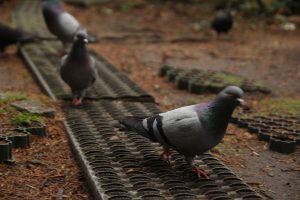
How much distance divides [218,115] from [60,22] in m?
4.73

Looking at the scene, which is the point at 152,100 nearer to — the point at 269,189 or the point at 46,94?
the point at 46,94

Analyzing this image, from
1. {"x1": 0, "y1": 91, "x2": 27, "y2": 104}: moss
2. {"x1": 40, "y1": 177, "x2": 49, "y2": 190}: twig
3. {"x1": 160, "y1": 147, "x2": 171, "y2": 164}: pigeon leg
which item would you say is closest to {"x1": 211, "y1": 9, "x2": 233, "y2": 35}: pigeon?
{"x1": 0, "y1": 91, "x2": 27, "y2": 104}: moss

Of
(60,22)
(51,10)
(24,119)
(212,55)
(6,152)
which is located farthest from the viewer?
(212,55)

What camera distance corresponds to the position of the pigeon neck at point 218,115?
12.3 ft

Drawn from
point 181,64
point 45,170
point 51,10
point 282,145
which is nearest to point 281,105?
point 282,145

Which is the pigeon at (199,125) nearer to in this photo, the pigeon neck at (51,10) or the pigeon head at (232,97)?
the pigeon head at (232,97)

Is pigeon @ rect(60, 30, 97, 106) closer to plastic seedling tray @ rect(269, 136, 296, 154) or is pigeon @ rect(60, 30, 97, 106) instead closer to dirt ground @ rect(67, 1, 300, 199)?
dirt ground @ rect(67, 1, 300, 199)

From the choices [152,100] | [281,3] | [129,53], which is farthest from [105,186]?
[281,3]

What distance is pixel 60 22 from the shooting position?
7.99 m

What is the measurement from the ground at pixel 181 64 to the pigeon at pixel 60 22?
71 cm

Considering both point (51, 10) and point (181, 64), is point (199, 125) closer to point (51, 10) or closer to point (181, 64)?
point (181, 64)

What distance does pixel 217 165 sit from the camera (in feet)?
14.0

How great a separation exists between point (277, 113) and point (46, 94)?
2.52m

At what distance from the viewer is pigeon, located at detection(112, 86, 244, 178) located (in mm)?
3766
